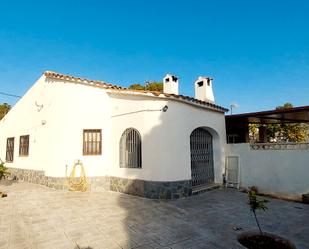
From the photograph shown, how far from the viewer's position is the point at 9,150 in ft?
52.5

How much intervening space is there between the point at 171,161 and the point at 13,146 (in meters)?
12.0

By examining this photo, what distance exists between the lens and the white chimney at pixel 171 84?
45.6ft

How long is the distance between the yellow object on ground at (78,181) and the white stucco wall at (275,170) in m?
7.92

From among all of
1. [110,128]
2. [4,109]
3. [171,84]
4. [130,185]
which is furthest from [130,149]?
[4,109]

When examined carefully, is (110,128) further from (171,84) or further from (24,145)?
(24,145)

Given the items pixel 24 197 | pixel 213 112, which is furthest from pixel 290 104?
pixel 24 197

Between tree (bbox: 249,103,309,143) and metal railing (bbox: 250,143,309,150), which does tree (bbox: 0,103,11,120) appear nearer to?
tree (bbox: 249,103,309,143)

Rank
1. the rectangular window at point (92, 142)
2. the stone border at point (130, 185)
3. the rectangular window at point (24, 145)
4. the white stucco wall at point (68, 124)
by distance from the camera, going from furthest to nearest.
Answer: the rectangular window at point (24, 145) < the rectangular window at point (92, 142) < the white stucco wall at point (68, 124) < the stone border at point (130, 185)

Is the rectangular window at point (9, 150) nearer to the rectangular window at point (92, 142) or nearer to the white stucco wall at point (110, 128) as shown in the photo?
the white stucco wall at point (110, 128)

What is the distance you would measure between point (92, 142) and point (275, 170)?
882 cm

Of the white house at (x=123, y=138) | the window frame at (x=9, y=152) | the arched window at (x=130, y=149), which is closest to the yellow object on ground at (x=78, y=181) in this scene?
the white house at (x=123, y=138)

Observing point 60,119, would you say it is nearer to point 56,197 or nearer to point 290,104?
point 56,197

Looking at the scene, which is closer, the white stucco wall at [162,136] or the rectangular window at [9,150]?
the white stucco wall at [162,136]

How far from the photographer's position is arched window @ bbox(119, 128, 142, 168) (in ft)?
34.0
